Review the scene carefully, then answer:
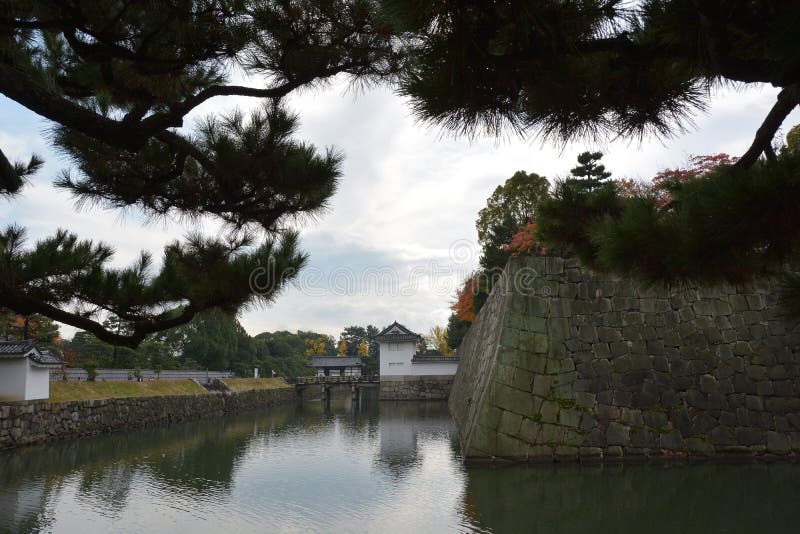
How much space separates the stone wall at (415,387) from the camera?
21203mm

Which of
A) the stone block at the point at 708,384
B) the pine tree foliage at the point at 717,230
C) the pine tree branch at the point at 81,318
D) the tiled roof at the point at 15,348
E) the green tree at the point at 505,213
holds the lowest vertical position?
the stone block at the point at 708,384

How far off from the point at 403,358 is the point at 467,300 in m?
3.72

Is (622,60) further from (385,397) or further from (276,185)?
(385,397)

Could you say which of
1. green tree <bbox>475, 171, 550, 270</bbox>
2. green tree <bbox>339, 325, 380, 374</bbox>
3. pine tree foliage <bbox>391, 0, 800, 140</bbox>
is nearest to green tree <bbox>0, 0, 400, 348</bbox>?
pine tree foliage <bbox>391, 0, 800, 140</bbox>

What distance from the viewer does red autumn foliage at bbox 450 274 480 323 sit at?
19.4m

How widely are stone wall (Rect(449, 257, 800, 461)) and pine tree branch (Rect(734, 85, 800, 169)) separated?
5262mm

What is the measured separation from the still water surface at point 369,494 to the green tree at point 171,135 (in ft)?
8.47

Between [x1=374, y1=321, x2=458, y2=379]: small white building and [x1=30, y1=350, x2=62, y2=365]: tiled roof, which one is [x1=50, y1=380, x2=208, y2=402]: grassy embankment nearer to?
[x1=30, y1=350, x2=62, y2=365]: tiled roof

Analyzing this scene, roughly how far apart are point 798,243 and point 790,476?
5.83 meters

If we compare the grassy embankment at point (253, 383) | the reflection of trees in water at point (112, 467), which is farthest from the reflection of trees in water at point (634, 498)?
the grassy embankment at point (253, 383)

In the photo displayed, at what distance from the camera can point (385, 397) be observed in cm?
2144

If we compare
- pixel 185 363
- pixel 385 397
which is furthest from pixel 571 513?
Result: pixel 185 363

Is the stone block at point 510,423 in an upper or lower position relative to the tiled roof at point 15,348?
lower

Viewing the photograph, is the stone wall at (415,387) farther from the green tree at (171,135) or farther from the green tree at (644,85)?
the green tree at (644,85)
